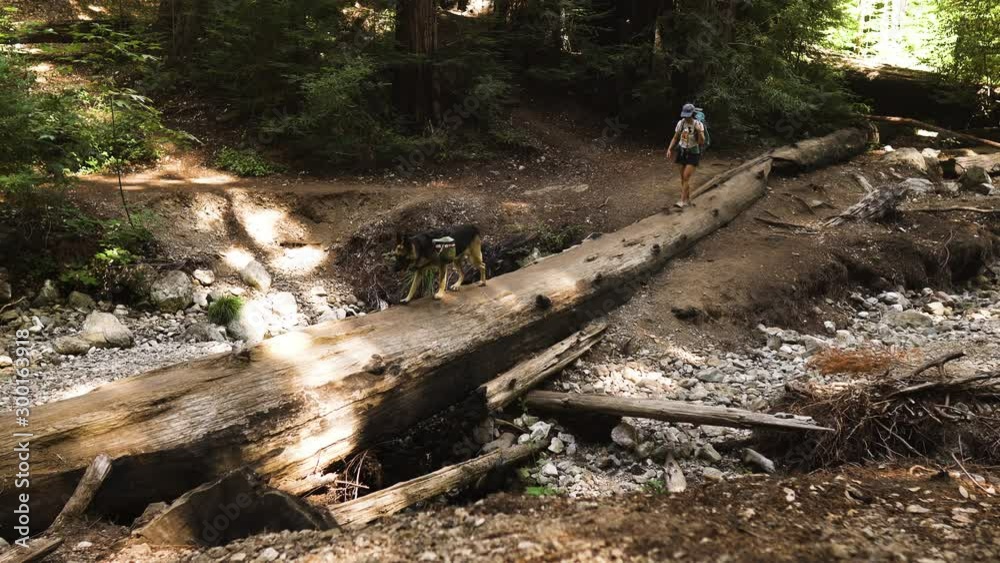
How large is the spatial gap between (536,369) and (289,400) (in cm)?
294

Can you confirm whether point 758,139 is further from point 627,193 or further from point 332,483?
point 332,483

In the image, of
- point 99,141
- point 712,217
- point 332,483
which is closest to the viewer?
point 332,483

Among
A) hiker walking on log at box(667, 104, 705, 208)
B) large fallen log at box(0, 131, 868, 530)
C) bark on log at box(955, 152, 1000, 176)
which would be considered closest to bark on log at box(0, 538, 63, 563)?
large fallen log at box(0, 131, 868, 530)

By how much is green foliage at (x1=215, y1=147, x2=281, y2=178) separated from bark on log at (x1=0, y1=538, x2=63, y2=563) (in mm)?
9413

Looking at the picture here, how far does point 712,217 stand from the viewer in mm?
11391

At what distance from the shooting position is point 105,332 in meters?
7.89

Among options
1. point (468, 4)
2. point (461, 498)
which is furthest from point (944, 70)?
point (461, 498)

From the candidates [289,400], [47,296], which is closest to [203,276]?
[47,296]

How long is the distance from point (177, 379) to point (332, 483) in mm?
1639

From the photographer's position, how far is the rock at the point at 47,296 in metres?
8.25

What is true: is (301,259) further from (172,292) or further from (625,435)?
(625,435)

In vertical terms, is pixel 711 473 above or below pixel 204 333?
below

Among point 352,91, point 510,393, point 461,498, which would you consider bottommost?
point 461,498
